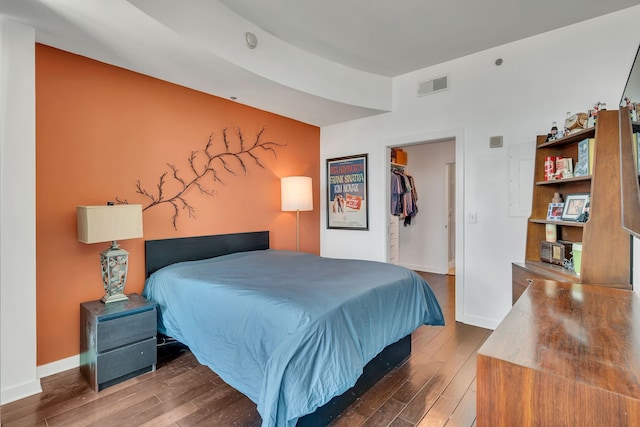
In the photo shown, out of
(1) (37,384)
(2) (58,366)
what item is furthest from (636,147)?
(2) (58,366)

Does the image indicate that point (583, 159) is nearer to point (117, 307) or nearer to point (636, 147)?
point (636, 147)

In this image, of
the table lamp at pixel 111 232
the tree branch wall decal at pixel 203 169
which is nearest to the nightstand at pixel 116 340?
Answer: the table lamp at pixel 111 232

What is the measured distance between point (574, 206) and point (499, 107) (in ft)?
4.04

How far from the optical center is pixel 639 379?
0.77m

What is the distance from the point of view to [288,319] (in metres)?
1.58

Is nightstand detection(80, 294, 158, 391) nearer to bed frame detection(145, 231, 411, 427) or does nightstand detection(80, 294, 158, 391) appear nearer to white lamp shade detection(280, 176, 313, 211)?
bed frame detection(145, 231, 411, 427)

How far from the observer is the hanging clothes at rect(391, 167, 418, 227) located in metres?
5.12

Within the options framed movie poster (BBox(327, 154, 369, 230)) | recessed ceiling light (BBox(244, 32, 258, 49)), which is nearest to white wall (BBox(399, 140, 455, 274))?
framed movie poster (BBox(327, 154, 369, 230))

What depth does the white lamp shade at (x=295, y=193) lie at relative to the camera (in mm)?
3812

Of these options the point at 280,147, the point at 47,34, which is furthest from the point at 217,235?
the point at 47,34

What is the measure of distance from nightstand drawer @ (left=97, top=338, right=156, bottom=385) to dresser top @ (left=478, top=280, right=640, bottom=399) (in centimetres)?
231

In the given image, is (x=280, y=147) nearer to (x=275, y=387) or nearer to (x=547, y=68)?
(x=547, y=68)

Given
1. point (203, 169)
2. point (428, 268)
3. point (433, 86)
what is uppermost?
point (433, 86)

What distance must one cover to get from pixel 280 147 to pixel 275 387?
3.16m
